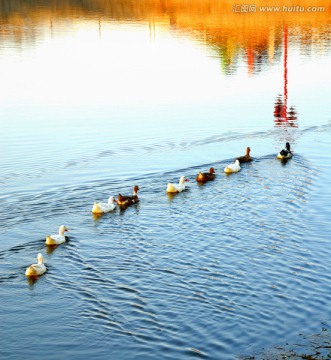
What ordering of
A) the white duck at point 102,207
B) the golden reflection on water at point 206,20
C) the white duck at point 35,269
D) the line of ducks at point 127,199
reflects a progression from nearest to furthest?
the white duck at point 35,269 < the line of ducks at point 127,199 < the white duck at point 102,207 < the golden reflection on water at point 206,20

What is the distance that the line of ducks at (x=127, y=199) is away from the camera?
57.1 ft

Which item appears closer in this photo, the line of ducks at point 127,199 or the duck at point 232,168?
the line of ducks at point 127,199

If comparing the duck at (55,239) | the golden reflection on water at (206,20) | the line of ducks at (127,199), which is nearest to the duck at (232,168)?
the line of ducks at (127,199)

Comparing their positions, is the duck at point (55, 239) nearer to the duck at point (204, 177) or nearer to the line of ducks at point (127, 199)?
the line of ducks at point (127, 199)

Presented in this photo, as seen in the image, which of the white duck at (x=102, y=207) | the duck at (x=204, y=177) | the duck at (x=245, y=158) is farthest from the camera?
the duck at (x=245, y=158)

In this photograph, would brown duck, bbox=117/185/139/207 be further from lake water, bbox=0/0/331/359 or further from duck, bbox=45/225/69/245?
duck, bbox=45/225/69/245

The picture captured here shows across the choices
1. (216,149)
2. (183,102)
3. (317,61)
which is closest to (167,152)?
(216,149)

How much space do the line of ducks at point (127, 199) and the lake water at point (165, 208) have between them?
0.23m

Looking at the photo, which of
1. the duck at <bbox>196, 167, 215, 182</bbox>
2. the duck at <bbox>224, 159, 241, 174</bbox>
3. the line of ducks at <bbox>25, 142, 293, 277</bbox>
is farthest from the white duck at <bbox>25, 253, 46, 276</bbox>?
the duck at <bbox>224, 159, 241, 174</bbox>

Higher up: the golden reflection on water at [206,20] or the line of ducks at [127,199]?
the golden reflection on water at [206,20]

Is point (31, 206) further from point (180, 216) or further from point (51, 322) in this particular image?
point (51, 322)

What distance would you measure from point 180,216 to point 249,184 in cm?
378

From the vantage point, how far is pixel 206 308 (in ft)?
51.7

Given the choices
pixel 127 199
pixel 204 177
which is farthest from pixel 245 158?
pixel 127 199
